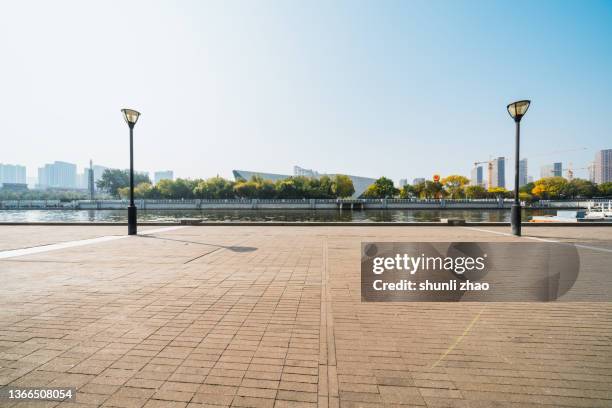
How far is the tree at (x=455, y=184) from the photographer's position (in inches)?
3632

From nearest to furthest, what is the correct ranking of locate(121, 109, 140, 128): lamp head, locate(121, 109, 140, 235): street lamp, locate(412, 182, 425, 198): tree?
locate(121, 109, 140, 235): street lamp
locate(121, 109, 140, 128): lamp head
locate(412, 182, 425, 198): tree

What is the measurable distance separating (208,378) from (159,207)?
86.6 meters

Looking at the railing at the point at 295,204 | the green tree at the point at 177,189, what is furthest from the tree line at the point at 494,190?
the green tree at the point at 177,189

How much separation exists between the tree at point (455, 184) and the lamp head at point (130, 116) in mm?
93517

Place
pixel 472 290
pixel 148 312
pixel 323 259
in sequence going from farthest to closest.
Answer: pixel 323 259 → pixel 472 290 → pixel 148 312

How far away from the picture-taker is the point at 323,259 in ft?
25.5

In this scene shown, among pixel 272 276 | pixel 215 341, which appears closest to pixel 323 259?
pixel 272 276

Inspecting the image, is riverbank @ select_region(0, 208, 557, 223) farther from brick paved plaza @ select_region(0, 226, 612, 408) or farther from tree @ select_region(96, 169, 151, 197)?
tree @ select_region(96, 169, 151, 197)

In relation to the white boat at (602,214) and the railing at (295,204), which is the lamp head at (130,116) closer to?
the white boat at (602,214)

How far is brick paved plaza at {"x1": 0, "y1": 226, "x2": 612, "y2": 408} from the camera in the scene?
2535mm

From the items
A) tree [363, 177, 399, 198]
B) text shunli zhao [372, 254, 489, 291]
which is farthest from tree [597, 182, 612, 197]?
text shunli zhao [372, 254, 489, 291]

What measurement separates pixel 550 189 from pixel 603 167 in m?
112

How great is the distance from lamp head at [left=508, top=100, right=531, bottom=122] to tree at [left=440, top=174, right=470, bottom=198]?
87534 mm

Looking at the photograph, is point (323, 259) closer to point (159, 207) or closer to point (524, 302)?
point (524, 302)
